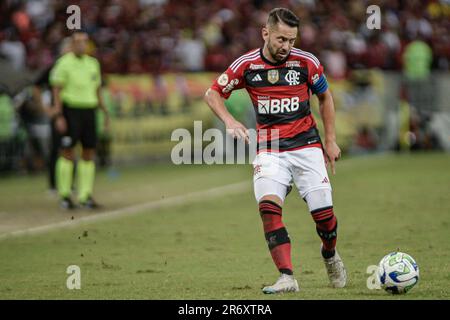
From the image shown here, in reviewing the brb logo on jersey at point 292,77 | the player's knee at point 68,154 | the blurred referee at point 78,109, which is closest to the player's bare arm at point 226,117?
the brb logo on jersey at point 292,77

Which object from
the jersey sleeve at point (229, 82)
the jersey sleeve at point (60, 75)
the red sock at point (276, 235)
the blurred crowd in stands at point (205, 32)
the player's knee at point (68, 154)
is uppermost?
the blurred crowd in stands at point (205, 32)

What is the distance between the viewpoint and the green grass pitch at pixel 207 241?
869 cm

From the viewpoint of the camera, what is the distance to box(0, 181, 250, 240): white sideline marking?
1307cm

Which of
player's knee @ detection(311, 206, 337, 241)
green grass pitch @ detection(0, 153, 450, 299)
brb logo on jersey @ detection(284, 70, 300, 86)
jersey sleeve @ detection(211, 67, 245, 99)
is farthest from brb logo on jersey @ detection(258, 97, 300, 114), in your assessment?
green grass pitch @ detection(0, 153, 450, 299)

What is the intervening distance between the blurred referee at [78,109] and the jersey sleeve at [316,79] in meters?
7.12

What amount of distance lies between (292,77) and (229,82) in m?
0.52

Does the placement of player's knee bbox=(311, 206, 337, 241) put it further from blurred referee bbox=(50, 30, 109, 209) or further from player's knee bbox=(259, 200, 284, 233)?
blurred referee bbox=(50, 30, 109, 209)

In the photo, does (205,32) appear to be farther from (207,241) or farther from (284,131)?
(284,131)

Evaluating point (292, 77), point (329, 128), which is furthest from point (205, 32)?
point (292, 77)

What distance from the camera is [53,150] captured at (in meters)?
17.6

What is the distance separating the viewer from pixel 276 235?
27.5 ft

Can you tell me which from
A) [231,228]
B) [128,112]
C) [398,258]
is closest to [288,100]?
[398,258]

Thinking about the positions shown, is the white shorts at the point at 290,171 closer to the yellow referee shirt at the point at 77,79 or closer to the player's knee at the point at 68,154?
the yellow referee shirt at the point at 77,79
